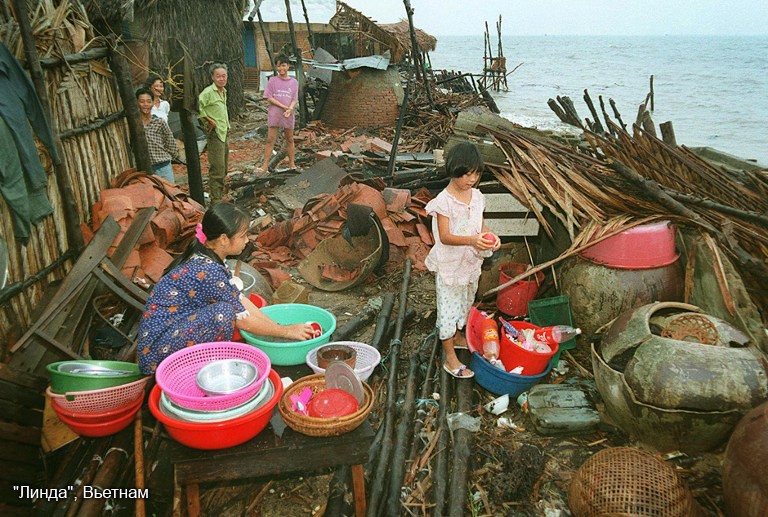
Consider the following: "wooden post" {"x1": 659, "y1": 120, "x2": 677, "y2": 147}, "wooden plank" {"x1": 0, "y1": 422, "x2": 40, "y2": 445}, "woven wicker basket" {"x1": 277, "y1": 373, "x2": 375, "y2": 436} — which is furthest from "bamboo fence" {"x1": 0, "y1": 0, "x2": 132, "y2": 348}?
"wooden post" {"x1": 659, "y1": 120, "x2": 677, "y2": 147}

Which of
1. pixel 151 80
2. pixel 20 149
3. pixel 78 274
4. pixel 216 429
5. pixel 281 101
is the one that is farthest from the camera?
pixel 281 101

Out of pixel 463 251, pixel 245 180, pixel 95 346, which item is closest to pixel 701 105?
pixel 245 180

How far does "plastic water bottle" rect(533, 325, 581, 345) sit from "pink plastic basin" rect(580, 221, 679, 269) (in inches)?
27.4

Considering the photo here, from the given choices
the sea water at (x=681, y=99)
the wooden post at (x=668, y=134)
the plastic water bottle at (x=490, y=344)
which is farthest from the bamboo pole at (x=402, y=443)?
the sea water at (x=681, y=99)

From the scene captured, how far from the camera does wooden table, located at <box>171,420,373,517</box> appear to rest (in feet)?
7.90

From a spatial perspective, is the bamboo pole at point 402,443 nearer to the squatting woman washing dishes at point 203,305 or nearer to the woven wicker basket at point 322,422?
the woven wicker basket at point 322,422

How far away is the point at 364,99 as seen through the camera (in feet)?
46.7

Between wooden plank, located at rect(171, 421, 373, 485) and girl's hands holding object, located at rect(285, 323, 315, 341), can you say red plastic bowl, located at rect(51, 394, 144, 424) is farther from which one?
girl's hands holding object, located at rect(285, 323, 315, 341)

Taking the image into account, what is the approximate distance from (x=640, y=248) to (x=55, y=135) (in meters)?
4.95

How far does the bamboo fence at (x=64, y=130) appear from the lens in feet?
12.4

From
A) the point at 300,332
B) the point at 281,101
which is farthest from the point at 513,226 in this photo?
the point at 281,101

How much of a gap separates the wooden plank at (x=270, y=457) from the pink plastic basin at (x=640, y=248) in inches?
107

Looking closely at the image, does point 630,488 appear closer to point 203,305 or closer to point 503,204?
point 203,305

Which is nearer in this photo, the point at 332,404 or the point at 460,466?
the point at 332,404
